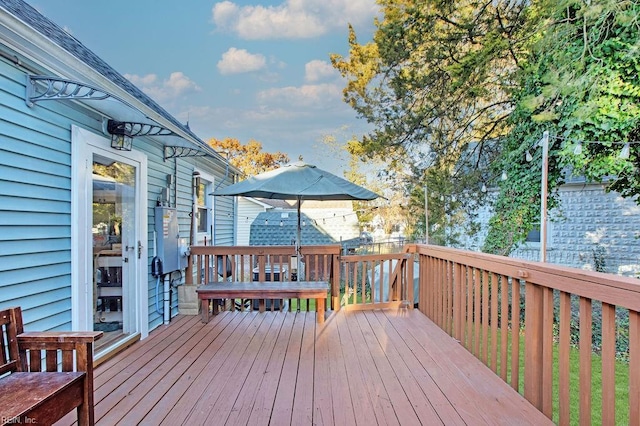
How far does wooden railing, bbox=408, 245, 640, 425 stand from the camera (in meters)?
1.52

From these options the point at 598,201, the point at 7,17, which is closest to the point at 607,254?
the point at 598,201

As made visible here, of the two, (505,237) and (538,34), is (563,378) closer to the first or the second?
(505,237)

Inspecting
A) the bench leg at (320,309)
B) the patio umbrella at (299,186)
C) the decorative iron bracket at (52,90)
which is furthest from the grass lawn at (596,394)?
the decorative iron bracket at (52,90)

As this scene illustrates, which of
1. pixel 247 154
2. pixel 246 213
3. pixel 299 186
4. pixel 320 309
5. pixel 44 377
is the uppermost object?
pixel 247 154

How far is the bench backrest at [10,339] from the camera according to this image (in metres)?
1.79

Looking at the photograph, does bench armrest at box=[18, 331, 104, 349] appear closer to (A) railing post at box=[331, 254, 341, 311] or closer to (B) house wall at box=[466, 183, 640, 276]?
(A) railing post at box=[331, 254, 341, 311]

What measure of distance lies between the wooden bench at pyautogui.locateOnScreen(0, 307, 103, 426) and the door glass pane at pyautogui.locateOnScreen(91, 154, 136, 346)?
1.76 metres

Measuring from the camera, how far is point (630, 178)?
206 inches

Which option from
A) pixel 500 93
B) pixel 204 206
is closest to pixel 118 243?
pixel 204 206

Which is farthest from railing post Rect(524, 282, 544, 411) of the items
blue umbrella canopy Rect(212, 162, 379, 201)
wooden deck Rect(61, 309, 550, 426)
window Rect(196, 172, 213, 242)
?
window Rect(196, 172, 213, 242)

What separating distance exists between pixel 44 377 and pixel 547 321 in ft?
9.34

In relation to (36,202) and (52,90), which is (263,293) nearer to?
(36,202)

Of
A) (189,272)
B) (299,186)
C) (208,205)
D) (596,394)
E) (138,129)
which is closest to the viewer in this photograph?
(138,129)

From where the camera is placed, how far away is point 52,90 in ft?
8.10
